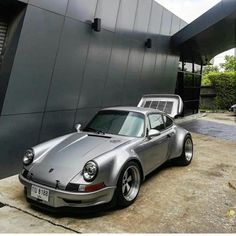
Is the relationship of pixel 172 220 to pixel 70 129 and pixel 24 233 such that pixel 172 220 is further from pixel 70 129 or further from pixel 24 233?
pixel 70 129

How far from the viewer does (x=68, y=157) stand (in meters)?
4.34

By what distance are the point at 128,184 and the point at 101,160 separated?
29.5 inches

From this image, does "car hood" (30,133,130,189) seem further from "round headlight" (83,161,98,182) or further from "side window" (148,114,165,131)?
"side window" (148,114,165,131)

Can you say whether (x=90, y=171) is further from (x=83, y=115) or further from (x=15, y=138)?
(x=83, y=115)

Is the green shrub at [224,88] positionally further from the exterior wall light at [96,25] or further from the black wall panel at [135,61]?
the exterior wall light at [96,25]

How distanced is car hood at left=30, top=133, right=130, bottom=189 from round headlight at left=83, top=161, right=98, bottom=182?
0.12 m

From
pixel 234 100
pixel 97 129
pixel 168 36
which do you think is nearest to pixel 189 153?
pixel 97 129

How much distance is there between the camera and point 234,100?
20.9 metres

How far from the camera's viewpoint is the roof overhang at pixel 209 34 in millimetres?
10016

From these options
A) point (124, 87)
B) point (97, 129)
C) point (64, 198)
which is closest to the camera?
point (64, 198)

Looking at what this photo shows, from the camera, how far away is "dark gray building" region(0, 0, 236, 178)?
18.4ft

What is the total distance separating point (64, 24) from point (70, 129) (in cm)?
247

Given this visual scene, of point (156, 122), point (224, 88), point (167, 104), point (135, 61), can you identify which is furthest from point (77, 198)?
point (224, 88)

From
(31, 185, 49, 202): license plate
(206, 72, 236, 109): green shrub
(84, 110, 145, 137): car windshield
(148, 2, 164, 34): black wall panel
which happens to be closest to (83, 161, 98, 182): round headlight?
(31, 185, 49, 202): license plate
